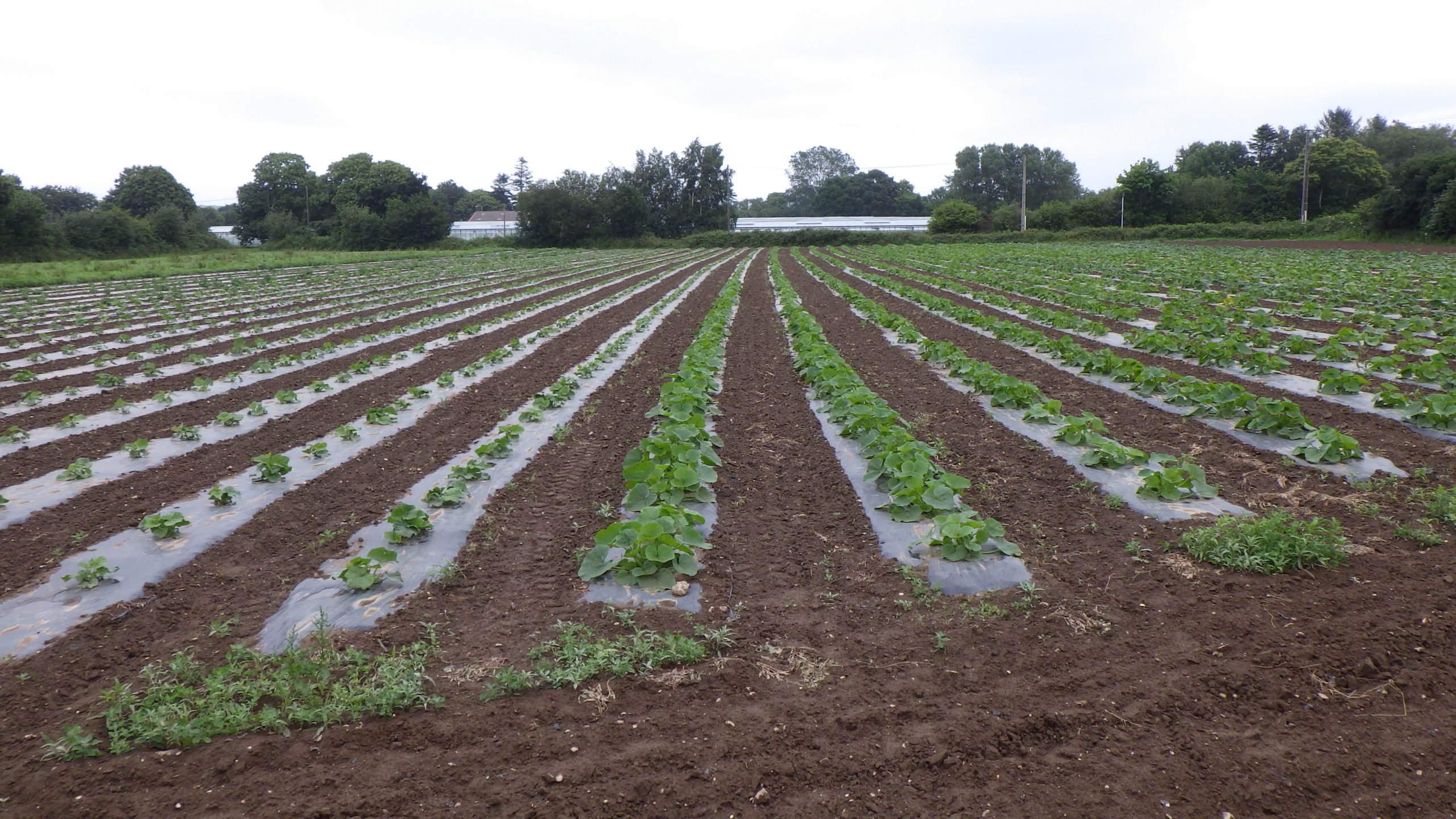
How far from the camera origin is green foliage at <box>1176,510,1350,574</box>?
3.86 metres

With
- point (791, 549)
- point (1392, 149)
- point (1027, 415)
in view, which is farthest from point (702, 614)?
point (1392, 149)

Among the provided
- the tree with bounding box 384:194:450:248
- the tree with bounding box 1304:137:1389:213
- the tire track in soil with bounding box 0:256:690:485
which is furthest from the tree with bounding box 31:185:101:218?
the tree with bounding box 1304:137:1389:213

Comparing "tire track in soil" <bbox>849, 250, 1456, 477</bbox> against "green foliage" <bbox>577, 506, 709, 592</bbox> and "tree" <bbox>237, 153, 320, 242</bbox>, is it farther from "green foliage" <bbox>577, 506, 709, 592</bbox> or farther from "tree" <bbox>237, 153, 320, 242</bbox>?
"tree" <bbox>237, 153, 320, 242</bbox>

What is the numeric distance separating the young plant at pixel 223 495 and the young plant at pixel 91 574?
1087 mm

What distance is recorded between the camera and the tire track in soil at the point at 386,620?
2.84 m

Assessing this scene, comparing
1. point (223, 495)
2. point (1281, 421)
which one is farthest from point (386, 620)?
point (1281, 421)

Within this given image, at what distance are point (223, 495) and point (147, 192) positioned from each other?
83.9 m

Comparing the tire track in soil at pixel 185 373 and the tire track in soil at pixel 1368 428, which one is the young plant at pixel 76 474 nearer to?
the tire track in soil at pixel 185 373

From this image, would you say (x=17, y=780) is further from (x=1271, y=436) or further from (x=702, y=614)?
(x=1271, y=436)

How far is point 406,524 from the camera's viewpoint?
4.60 meters

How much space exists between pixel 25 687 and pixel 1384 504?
7.35m

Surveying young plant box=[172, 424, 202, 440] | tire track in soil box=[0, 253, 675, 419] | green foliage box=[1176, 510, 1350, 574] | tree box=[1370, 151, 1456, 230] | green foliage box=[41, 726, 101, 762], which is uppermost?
tree box=[1370, 151, 1456, 230]

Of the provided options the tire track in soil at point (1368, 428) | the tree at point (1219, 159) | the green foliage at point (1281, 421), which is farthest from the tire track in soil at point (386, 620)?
the tree at point (1219, 159)

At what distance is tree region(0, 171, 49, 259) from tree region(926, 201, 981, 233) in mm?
60394
